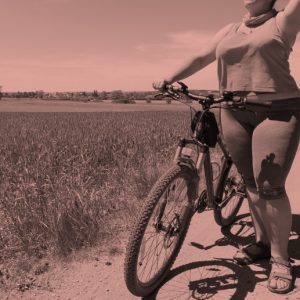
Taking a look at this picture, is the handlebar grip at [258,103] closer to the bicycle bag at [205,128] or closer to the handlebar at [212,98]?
the handlebar at [212,98]

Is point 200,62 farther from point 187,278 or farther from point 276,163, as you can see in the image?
point 187,278

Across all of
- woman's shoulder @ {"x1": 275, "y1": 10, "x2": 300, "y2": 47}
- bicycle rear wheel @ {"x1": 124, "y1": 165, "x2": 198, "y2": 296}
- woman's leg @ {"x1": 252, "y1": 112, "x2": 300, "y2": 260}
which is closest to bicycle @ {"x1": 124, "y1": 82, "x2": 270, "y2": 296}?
bicycle rear wheel @ {"x1": 124, "y1": 165, "x2": 198, "y2": 296}

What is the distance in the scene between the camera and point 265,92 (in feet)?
9.11

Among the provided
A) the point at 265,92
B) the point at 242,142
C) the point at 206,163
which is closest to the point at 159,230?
the point at 206,163

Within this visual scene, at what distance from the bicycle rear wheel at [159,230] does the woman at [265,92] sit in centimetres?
52

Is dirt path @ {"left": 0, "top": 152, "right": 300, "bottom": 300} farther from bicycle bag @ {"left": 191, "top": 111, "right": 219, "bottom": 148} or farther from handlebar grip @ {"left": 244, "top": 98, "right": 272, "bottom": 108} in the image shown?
handlebar grip @ {"left": 244, "top": 98, "right": 272, "bottom": 108}

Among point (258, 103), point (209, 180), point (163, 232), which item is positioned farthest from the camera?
point (209, 180)

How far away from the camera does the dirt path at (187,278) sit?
3004 millimetres

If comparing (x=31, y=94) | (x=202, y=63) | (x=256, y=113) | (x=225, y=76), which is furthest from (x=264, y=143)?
(x=31, y=94)

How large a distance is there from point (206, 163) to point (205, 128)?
13.3 inches

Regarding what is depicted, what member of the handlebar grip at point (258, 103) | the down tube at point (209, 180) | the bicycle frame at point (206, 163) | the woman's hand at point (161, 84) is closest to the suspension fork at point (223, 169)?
the bicycle frame at point (206, 163)

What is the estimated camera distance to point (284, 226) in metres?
3.02

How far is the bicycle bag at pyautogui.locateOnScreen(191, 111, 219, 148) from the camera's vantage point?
2984 millimetres

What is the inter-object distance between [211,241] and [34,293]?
5.64 ft
